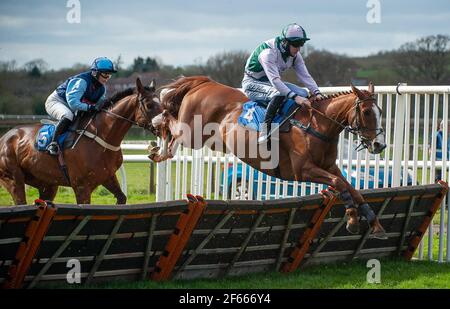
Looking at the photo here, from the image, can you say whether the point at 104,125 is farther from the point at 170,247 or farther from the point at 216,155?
the point at 170,247

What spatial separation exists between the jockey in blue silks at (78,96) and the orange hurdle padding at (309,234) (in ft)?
10.1

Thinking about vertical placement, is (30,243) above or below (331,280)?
above

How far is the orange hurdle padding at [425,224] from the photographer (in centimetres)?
842

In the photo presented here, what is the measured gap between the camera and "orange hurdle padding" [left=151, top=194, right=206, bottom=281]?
6.71 m

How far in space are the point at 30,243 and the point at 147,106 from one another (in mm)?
3771

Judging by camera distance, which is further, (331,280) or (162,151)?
(162,151)

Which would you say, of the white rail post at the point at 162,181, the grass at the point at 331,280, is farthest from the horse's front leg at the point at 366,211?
the white rail post at the point at 162,181

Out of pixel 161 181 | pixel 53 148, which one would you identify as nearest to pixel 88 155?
pixel 53 148

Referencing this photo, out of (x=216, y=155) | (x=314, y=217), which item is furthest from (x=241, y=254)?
(x=216, y=155)

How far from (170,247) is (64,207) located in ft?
3.64

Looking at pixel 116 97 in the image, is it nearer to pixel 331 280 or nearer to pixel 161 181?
pixel 161 181

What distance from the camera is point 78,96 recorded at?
9.48 m

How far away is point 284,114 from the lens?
8609 millimetres

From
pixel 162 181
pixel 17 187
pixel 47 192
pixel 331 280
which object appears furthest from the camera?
pixel 162 181
